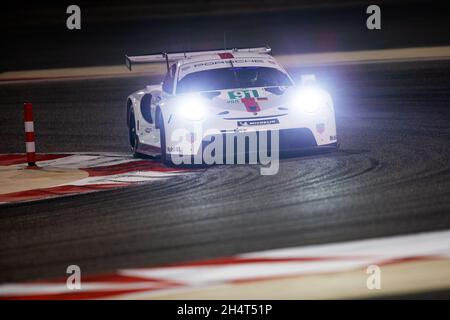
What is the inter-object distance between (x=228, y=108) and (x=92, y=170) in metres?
1.77

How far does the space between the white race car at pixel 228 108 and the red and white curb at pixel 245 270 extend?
387cm

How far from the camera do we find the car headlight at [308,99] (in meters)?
12.9

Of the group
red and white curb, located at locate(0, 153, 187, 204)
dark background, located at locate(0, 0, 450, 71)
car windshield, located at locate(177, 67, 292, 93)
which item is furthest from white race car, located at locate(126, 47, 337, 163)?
dark background, located at locate(0, 0, 450, 71)

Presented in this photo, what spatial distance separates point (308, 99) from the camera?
13.0 metres

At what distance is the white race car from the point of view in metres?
12.7

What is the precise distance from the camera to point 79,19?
32656mm

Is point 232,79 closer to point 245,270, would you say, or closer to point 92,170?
point 92,170

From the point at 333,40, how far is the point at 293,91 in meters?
13.7

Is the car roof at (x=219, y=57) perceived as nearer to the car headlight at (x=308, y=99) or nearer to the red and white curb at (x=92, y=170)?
the car headlight at (x=308, y=99)

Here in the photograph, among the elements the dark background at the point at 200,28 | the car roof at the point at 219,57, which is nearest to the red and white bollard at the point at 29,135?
the car roof at the point at 219,57

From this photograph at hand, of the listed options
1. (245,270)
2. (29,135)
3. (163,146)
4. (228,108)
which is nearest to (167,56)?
(163,146)

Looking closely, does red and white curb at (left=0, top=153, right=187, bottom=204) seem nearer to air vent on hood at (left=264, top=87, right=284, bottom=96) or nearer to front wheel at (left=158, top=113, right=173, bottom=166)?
front wheel at (left=158, top=113, right=173, bottom=166)

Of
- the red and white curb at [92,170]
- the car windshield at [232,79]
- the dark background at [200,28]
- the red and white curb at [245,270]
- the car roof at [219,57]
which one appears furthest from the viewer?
the dark background at [200,28]

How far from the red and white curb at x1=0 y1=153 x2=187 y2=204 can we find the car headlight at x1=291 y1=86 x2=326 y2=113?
58.6 inches
